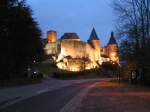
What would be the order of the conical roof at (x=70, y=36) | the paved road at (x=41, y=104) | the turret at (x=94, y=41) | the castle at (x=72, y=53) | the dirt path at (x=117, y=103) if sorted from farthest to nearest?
the turret at (x=94, y=41), the conical roof at (x=70, y=36), the castle at (x=72, y=53), the paved road at (x=41, y=104), the dirt path at (x=117, y=103)

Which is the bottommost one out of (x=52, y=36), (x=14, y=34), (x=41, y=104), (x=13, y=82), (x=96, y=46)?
(x=41, y=104)

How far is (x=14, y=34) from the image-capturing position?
6041 centimetres

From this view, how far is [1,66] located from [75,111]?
39532 mm

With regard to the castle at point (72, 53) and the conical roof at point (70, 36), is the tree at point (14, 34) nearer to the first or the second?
the castle at point (72, 53)

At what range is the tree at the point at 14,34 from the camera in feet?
187

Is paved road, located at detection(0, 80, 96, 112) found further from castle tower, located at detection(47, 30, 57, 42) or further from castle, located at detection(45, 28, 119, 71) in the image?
castle tower, located at detection(47, 30, 57, 42)

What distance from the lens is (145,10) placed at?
203 feet

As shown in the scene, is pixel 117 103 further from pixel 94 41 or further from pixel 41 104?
pixel 94 41

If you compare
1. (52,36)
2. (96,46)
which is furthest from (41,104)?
(96,46)

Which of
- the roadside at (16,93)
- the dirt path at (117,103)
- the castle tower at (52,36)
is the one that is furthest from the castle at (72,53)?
the dirt path at (117,103)

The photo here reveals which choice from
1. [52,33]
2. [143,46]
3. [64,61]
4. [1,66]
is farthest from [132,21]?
[52,33]

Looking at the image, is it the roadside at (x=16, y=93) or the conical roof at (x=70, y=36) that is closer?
the roadside at (x=16, y=93)

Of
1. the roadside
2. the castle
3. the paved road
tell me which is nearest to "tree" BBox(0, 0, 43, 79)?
the roadside

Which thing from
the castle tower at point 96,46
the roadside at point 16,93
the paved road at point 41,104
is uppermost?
the castle tower at point 96,46
